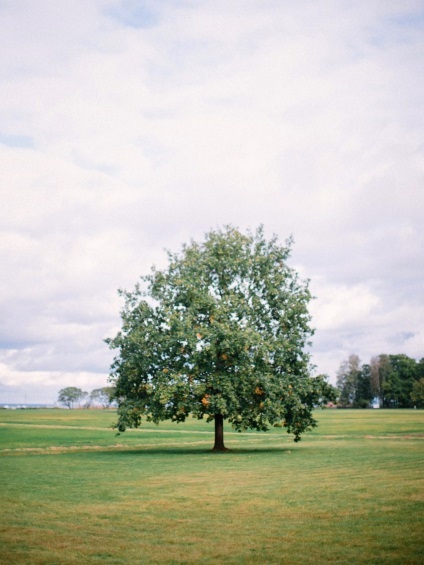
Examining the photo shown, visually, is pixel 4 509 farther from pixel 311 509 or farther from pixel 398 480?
pixel 398 480

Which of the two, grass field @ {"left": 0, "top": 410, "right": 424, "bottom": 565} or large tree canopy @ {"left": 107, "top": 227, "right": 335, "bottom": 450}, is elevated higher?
large tree canopy @ {"left": 107, "top": 227, "right": 335, "bottom": 450}

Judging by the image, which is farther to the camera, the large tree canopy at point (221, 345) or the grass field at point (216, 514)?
the large tree canopy at point (221, 345)

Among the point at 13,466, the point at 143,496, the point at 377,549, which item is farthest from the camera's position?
the point at 13,466

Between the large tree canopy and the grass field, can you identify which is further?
the large tree canopy

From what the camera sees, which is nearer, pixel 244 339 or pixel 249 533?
pixel 249 533

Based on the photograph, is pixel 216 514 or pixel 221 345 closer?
pixel 216 514

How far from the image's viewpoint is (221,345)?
4053 centimetres

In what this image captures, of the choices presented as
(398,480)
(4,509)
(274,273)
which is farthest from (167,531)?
(274,273)

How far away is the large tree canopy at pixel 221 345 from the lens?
4119cm

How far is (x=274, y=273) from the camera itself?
46156 mm

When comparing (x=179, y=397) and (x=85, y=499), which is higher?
(x=179, y=397)

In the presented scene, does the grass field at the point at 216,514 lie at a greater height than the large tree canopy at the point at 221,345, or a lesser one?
lesser

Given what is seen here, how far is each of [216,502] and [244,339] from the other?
70.9 ft

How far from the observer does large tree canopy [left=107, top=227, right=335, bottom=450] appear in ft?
135
